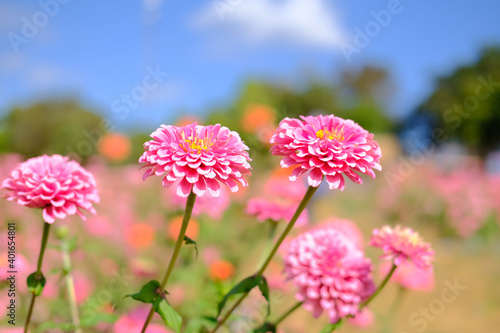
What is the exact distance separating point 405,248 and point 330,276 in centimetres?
22

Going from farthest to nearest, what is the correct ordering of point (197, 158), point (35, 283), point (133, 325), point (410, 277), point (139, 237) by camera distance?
point (139, 237)
point (410, 277)
point (133, 325)
point (35, 283)
point (197, 158)

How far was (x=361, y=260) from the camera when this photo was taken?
1.32m

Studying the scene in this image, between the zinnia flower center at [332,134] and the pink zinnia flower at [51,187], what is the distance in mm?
588

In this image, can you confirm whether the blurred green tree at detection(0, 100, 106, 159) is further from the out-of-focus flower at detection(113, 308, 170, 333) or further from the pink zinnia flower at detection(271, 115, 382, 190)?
the pink zinnia flower at detection(271, 115, 382, 190)

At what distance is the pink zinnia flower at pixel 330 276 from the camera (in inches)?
49.1

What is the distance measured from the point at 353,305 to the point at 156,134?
0.71 m

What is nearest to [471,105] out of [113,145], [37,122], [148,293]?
[37,122]

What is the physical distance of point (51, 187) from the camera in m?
1.11

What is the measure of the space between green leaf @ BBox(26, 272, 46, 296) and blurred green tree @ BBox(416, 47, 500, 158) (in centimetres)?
1734

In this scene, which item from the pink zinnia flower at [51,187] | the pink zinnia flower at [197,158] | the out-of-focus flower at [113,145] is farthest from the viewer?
the out-of-focus flower at [113,145]

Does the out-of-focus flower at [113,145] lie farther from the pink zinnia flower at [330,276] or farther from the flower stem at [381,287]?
the flower stem at [381,287]

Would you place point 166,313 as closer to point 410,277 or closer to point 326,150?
point 326,150

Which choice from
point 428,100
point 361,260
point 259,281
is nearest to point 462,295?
point 361,260

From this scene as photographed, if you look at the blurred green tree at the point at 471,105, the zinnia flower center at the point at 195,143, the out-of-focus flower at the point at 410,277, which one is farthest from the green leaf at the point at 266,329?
the blurred green tree at the point at 471,105
